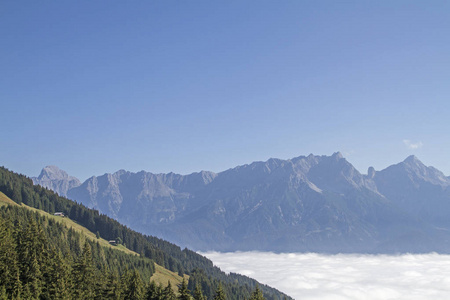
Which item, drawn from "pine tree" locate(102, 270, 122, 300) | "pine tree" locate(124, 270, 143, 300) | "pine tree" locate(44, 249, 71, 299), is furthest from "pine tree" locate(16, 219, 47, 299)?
"pine tree" locate(124, 270, 143, 300)

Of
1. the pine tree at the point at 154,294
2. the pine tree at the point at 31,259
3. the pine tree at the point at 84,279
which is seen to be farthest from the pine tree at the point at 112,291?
the pine tree at the point at 31,259

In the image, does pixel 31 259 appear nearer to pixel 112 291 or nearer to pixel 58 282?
pixel 58 282

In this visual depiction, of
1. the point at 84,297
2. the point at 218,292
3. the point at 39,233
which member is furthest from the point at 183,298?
the point at 39,233

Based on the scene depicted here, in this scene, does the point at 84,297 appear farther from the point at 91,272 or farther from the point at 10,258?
the point at 10,258

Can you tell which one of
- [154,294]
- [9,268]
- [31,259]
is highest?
[31,259]

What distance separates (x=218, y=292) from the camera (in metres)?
74.9

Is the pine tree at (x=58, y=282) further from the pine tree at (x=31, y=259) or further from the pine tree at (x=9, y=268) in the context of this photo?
the pine tree at (x=9, y=268)

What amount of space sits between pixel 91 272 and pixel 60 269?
854cm

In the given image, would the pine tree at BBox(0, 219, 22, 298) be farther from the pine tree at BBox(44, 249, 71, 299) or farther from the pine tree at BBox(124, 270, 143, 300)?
the pine tree at BBox(124, 270, 143, 300)

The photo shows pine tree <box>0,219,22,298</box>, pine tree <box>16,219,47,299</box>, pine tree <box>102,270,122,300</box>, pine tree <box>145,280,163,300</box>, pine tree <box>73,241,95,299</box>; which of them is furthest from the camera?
pine tree <box>73,241,95,299</box>

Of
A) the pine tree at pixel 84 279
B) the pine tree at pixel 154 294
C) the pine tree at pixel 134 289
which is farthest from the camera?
the pine tree at pixel 84 279

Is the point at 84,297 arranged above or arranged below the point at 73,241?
below

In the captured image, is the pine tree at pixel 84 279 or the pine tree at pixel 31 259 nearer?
the pine tree at pixel 31 259

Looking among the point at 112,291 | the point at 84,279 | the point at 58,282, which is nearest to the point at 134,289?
the point at 112,291
